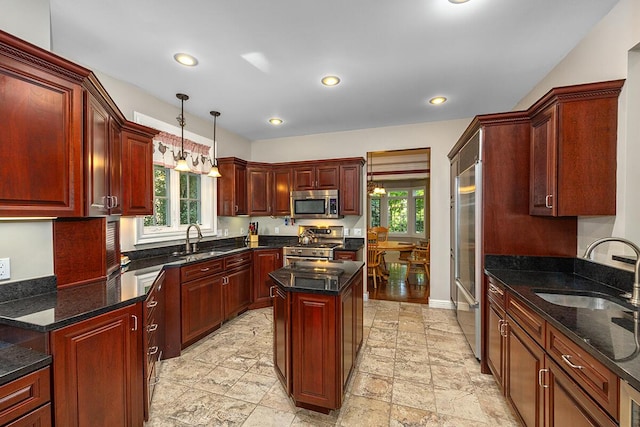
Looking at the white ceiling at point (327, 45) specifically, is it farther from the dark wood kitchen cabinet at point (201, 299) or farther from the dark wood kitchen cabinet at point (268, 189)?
the dark wood kitchen cabinet at point (201, 299)

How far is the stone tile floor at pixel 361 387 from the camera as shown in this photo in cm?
189

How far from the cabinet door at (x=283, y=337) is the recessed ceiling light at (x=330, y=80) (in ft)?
6.83

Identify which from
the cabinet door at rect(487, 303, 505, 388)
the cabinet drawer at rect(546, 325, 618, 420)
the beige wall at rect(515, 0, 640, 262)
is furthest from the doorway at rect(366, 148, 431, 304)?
the cabinet drawer at rect(546, 325, 618, 420)

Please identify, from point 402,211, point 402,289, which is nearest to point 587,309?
point 402,289

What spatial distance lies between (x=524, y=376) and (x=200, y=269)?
9.40 feet

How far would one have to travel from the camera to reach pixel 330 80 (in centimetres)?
283

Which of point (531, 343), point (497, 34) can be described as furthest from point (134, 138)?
point (531, 343)

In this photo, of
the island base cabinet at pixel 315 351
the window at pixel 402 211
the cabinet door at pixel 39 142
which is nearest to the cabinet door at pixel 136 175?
the cabinet door at pixel 39 142

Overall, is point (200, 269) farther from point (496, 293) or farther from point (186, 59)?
point (496, 293)

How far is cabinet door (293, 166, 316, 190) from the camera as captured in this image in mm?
4420

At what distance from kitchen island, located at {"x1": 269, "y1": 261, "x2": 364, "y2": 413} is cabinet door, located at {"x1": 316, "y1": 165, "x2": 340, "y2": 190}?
244cm

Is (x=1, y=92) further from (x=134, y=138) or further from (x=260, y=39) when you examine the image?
(x=260, y=39)

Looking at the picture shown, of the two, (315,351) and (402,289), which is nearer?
(315,351)

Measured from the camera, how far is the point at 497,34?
82.5 inches
